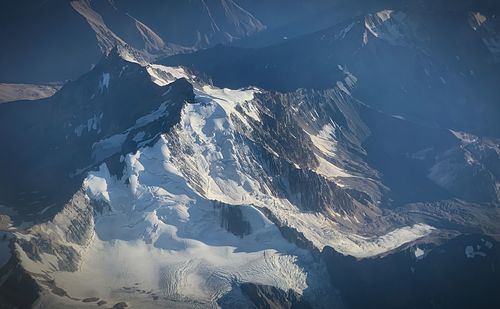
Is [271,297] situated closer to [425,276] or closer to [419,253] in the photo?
[425,276]

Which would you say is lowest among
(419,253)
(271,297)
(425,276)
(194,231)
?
(425,276)

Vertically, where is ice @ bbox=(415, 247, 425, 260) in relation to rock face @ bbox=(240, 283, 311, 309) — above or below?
below

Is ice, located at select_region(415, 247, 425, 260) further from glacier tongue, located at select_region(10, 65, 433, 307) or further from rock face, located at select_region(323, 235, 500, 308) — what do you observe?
glacier tongue, located at select_region(10, 65, 433, 307)

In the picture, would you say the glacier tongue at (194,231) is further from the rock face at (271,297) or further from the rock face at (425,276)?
the rock face at (425,276)

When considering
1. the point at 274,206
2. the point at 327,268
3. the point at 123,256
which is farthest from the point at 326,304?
the point at 123,256

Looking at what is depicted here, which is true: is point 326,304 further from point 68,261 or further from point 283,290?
point 68,261

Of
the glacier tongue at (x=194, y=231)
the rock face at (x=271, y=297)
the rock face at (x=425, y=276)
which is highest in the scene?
the glacier tongue at (x=194, y=231)

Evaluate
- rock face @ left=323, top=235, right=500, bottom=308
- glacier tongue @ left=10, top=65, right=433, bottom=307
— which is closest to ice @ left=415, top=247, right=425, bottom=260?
rock face @ left=323, top=235, right=500, bottom=308

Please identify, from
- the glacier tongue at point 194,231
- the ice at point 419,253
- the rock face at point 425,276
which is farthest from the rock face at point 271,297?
the ice at point 419,253

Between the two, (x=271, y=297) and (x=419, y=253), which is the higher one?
(x=271, y=297)

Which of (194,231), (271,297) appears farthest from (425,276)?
(194,231)

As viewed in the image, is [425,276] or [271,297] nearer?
[271,297]
